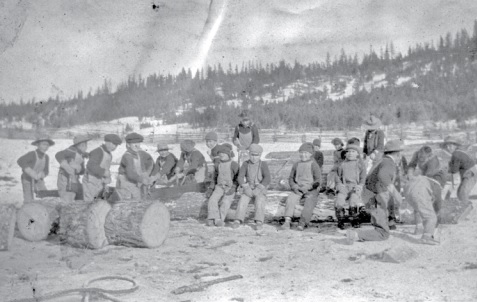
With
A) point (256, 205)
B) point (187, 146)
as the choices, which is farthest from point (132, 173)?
point (256, 205)

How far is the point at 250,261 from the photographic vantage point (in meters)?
5.18

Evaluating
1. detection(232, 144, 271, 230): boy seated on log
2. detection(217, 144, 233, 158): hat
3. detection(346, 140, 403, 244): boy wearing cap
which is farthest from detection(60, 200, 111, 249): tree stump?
detection(346, 140, 403, 244): boy wearing cap

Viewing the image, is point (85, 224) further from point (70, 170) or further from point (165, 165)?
point (165, 165)

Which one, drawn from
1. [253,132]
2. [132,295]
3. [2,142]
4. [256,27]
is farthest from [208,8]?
[2,142]

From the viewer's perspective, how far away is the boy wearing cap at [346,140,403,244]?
607 cm

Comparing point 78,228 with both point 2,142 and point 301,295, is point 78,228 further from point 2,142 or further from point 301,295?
point 2,142

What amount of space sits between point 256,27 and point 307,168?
10.1ft

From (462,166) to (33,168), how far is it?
7724mm

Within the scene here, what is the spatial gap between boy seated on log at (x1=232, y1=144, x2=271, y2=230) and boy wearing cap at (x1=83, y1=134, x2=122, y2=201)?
222 centimetres

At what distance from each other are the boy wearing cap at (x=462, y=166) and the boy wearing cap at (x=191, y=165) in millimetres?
4614

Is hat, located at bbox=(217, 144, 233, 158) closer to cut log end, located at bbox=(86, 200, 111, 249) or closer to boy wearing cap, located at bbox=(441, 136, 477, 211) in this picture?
cut log end, located at bbox=(86, 200, 111, 249)

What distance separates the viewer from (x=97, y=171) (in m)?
7.52

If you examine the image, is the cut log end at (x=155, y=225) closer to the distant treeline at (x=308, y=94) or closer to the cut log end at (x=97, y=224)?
the cut log end at (x=97, y=224)

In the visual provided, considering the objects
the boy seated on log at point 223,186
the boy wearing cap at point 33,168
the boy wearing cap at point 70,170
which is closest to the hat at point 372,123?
the boy seated on log at point 223,186
